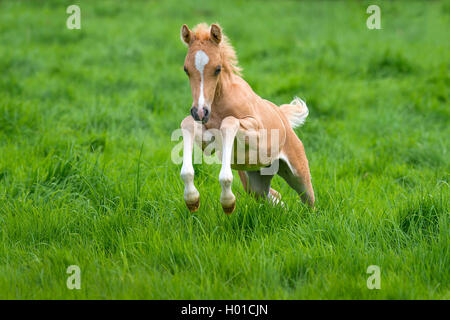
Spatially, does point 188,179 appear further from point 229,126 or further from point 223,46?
point 223,46

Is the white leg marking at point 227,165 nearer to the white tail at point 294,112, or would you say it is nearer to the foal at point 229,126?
the foal at point 229,126

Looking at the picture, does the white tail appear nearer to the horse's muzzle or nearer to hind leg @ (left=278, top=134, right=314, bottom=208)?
hind leg @ (left=278, top=134, right=314, bottom=208)

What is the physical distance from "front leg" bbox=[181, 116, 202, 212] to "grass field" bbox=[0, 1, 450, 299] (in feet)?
1.50

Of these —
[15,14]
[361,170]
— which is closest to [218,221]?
[361,170]

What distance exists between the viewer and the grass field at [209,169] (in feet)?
12.6

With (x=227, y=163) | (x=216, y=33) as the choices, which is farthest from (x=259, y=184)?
(x=216, y=33)

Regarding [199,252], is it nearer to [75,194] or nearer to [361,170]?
[75,194]

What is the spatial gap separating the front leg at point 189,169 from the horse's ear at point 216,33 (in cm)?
61

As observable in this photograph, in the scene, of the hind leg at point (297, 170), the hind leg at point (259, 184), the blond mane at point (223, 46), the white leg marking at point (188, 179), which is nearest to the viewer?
the white leg marking at point (188, 179)

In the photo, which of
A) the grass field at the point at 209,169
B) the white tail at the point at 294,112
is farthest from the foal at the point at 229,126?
the grass field at the point at 209,169

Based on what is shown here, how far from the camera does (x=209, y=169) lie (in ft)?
19.2

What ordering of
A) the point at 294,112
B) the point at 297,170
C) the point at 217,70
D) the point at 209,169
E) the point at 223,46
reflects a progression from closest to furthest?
the point at 217,70 → the point at 223,46 → the point at 297,170 → the point at 294,112 → the point at 209,169

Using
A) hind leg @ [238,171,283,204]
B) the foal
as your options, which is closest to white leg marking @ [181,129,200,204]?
the foal

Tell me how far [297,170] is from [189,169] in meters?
1.64
